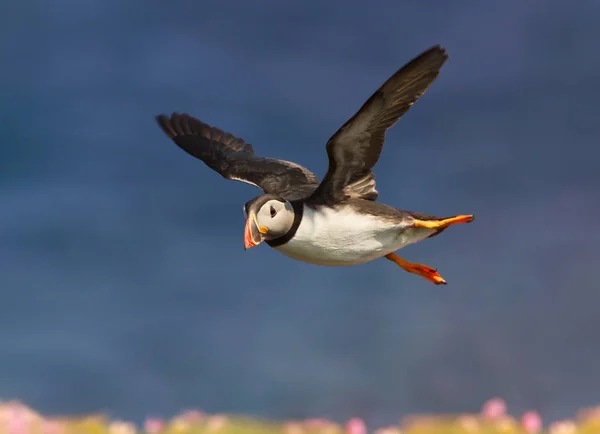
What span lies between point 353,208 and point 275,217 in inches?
40.4

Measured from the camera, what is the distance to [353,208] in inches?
301

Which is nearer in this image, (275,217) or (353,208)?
(275,217)

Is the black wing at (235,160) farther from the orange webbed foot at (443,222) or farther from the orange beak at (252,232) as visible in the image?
the orange webbed foot at (443,222)

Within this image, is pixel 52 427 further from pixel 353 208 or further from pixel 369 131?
pixel 369 131

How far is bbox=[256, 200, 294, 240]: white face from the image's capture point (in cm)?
718

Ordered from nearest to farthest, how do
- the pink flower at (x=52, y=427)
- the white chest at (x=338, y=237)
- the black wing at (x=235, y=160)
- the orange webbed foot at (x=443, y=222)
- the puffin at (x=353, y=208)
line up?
the puffin at (x=353, y=208), the pink flower at (x=52, y=427), the white chest at (x=338, y=237), the orange webbed foot at (x=443, y=222), the black wing at (x=235, y=160)

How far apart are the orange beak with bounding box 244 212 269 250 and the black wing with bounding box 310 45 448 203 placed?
86 centimetres

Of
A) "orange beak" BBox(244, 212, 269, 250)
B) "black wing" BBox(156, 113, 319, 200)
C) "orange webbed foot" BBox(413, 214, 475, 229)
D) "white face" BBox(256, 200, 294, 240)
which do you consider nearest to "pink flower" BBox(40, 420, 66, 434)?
"orange beak" BBox(244, 212, 269, 250)

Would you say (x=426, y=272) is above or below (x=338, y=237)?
above

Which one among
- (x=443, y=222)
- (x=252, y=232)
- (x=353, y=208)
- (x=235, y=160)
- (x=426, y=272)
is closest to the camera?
(x=252, y=232)

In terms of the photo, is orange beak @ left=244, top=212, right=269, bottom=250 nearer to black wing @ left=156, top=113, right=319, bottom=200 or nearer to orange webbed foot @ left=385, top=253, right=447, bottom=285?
black wing @ left=156, top=113, right=319, bottom=200

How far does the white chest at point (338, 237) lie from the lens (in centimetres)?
745

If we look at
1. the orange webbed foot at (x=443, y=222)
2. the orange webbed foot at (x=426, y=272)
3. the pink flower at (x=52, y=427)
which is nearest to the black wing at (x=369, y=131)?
the orange webbed foot at (x=443, y=222)

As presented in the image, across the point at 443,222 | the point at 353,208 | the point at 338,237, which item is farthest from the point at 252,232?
the point at 443,222
